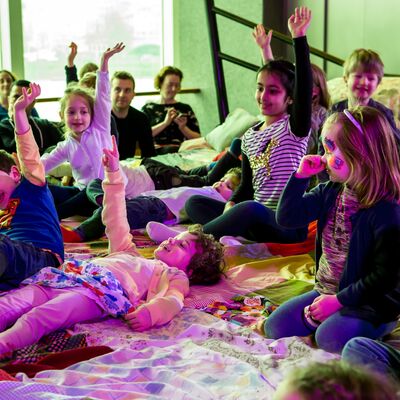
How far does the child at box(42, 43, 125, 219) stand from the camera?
3.40 metres

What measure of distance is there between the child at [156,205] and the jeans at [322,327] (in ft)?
3.98

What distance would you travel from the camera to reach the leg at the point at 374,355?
59.6 inches

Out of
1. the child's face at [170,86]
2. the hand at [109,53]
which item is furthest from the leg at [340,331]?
the child's face at [170,86]

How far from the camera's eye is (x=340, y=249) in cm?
199

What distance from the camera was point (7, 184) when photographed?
220cm

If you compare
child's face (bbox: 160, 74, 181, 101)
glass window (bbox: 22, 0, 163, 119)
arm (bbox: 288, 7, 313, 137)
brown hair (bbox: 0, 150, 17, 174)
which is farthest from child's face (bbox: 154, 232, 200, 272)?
glass window (bbox: 22, 0, 163, 119)

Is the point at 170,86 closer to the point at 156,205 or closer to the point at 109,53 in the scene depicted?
the point at 109,53

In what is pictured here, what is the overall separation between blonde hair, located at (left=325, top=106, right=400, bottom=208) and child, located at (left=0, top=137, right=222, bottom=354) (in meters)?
0.64

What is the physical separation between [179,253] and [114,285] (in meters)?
0.33

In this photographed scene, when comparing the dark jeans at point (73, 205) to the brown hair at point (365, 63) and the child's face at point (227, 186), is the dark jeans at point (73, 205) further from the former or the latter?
the brown hair at point (365, 63)

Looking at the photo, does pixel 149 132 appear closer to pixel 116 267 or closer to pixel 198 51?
pixel 198 51

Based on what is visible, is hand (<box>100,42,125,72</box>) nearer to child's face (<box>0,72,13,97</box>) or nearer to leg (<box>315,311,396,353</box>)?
child's face (<box>0,72,13,97</box>)

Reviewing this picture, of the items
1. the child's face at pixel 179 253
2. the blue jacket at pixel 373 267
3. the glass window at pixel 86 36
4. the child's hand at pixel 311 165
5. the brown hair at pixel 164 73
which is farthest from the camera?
the glass window at pixel 86 36

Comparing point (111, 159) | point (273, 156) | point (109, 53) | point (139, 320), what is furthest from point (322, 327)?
point (109, 53)
